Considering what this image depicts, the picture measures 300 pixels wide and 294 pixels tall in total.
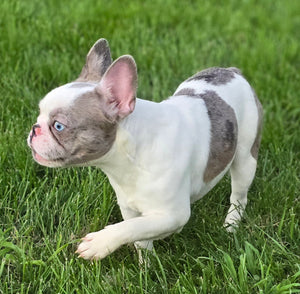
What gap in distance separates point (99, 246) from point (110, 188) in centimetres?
83

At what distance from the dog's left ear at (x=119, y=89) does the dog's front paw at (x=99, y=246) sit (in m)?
0.54

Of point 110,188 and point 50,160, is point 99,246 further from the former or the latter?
point 110,188

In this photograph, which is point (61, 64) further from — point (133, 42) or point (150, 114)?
point (150, 114)

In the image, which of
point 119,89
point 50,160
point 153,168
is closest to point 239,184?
point 153,168

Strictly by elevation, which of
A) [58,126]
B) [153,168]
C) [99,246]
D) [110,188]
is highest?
[58,126]

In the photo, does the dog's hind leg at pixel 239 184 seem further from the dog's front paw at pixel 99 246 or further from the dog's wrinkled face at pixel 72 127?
the dog's wrinkled face at pixel 72 127

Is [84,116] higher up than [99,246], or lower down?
higher up

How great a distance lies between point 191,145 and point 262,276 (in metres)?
0.70

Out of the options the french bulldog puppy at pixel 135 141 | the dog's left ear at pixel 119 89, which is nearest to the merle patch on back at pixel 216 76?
the french bulldog puppy at pixel 135 141

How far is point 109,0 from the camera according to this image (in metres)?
6.24

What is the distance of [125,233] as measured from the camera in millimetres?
2721

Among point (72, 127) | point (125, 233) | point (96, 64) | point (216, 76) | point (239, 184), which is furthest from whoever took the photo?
point (239, 184)

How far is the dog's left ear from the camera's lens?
8.70 feet

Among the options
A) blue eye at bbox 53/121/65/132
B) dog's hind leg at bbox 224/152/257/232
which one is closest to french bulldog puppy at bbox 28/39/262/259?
blue eye at bbox 53/121/65/132
